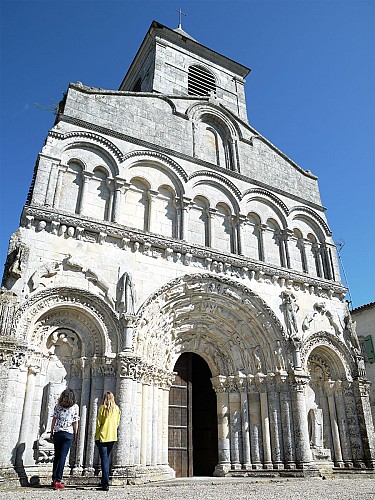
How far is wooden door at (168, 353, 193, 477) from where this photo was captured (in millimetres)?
10203

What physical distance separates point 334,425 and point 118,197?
8.55 m

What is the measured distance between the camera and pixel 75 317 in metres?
9.04

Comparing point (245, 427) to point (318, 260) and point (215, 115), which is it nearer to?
point (318, 260)

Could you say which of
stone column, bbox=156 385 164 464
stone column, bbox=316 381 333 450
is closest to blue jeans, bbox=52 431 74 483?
stone column, bbox=156 385 164 464

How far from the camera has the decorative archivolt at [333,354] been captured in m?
12.1

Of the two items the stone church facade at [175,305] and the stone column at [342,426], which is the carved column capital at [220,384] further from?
the stone column at [342,426]

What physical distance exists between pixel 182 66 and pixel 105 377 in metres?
12.4

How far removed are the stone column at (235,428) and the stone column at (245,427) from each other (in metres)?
0.10

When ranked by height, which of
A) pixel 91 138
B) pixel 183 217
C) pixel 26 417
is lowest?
pixel 26 417

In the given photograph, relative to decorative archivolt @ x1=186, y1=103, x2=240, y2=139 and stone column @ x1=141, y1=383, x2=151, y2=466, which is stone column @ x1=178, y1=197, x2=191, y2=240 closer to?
decorative archivolt @ x1=186, y1=103, x2=240, y2=139

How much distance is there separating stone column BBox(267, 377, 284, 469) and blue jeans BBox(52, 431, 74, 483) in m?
5.39

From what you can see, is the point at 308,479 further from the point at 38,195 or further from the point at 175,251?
the point at 38,195

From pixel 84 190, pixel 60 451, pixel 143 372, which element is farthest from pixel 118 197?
pixel 60 451

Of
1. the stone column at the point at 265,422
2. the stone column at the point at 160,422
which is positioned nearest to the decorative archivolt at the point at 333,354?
the stone column at the point at 265,422
